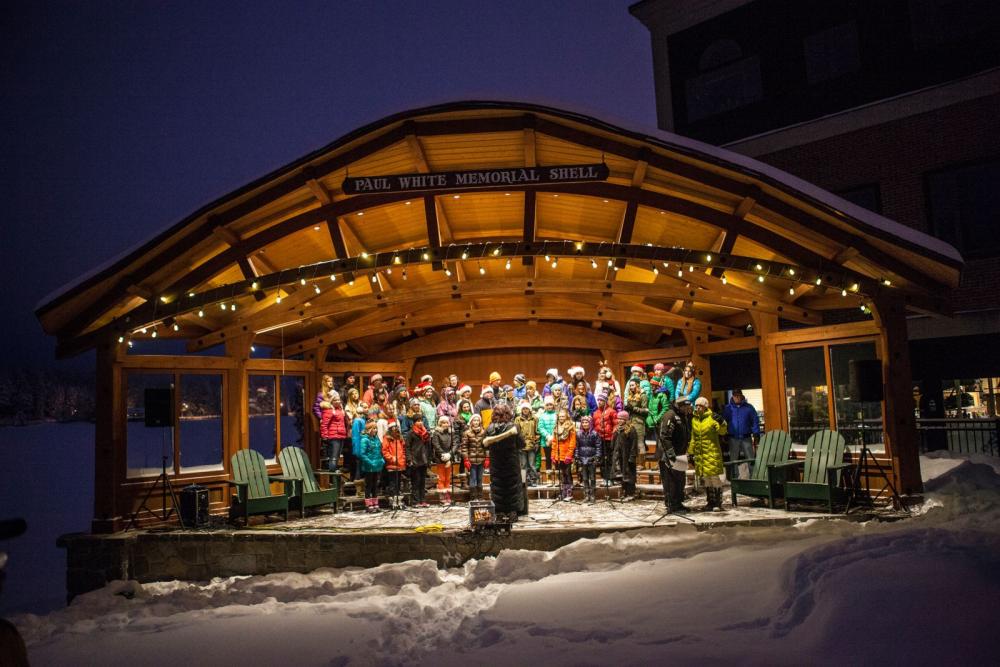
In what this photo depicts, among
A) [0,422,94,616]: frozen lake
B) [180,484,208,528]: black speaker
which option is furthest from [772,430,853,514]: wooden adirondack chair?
[0,422,94,616]: frozen lake

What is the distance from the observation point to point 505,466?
8711mm

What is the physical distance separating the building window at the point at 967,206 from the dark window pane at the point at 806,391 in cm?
378

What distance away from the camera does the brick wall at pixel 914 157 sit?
1314 cm

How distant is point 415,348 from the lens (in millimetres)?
15625

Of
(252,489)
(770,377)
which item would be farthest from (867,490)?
(252,489)

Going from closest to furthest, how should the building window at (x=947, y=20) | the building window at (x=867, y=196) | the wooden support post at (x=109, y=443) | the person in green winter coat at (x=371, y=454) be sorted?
1. the wooden support post at (x=109, y=443)
2. the person in green winter coat at (x=371, y=454)
3. the building window at (x=947, y=20)
4. the building window at (x=867, y=196)

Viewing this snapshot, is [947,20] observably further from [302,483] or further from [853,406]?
[302,483]

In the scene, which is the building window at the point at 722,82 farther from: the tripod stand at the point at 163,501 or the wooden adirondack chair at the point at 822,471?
the tripod stand at the point at 163,501

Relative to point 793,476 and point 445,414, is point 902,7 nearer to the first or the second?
point 793,476

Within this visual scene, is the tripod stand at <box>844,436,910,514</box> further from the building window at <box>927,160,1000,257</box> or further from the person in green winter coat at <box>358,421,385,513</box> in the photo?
the building window at <box>927,160,1000,257</box>

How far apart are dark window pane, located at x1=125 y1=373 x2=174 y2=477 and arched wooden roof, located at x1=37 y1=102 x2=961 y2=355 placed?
87cm

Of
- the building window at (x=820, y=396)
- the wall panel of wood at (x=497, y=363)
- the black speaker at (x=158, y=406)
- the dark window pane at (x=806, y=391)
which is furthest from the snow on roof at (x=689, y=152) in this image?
the wall panel of wood at (x=497, y=363)

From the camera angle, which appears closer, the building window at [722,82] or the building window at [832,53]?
the building window at [832,53]

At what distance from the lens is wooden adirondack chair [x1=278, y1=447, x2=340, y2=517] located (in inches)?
384
